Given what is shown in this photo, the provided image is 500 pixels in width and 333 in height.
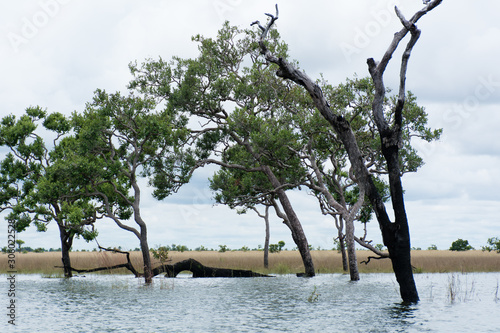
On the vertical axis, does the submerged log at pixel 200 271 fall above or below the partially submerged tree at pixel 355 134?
below

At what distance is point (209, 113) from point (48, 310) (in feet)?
73.2

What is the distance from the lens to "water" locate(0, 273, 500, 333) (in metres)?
14.9

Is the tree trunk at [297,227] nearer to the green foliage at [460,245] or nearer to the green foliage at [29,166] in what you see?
Answer: the green foliage at [29,166]

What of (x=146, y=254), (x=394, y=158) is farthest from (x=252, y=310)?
(x=146, y=254)

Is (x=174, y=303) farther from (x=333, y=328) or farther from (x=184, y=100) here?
(x=184, y=100)

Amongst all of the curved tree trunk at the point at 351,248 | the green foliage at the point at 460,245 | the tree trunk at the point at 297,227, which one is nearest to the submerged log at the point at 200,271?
the tree trunk at the point at 297,227

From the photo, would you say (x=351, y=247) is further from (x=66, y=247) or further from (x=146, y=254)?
(x=66, y=247)

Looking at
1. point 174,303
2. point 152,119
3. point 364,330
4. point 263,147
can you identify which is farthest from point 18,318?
point 263,147

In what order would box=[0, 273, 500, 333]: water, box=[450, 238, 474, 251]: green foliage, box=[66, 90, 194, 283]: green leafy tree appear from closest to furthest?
box=[0, 273, 500, 333]: water
box=[66, 90, 194, 283]: green leafy tree
box=[450, 238, 474, 251]: green foliage

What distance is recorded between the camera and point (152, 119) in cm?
3019

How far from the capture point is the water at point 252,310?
1491 cm

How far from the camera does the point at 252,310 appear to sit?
18531 mm

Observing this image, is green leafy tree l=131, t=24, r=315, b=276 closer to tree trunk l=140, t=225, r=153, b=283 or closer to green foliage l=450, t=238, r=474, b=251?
tree trunk l=140, t=225, r=153, b=283

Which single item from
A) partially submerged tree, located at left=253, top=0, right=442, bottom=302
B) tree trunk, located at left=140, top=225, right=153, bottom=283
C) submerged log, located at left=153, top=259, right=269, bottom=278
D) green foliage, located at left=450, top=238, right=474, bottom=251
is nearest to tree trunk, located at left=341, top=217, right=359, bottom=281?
submerged log, located at left=153, top=259, right=269, bottom=278
